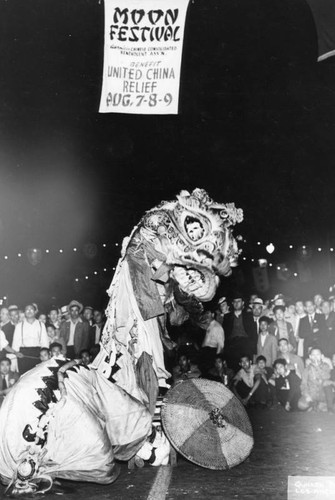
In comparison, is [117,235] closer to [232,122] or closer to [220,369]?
[232,122]

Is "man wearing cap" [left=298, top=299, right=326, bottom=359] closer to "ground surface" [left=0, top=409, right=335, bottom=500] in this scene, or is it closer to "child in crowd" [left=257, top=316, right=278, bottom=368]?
"child in crowd" [left=257, top=316, right=278, bottom=368]

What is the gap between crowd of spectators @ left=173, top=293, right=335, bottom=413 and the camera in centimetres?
1088

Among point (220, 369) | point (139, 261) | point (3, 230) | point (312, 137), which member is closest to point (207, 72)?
point (312, 137)

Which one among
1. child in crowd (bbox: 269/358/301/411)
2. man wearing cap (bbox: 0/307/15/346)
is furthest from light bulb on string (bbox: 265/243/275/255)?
man wearing cap (bbox: 0/307/15/346)

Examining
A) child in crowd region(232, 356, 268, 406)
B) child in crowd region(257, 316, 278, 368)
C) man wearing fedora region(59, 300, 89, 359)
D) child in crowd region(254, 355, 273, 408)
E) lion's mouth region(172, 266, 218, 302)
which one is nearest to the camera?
lion's mouth region(172, 266, 218, 302)

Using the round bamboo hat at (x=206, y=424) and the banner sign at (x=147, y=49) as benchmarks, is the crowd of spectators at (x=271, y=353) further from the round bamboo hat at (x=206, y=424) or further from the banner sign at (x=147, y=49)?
the round bamboo hat at (x=206, y=424)

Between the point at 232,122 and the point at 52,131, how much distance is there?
390 cm

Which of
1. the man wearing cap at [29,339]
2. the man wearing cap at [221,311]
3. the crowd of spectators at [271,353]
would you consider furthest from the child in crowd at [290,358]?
the man wearing cap at [29,339]

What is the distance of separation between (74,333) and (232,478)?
6639mm

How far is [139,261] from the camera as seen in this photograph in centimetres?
699

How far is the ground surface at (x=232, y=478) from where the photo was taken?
5676mm

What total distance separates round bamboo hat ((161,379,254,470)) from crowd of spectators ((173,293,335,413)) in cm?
400

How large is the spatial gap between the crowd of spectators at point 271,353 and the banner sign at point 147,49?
3.72m

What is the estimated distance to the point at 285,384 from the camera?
11.0 m
